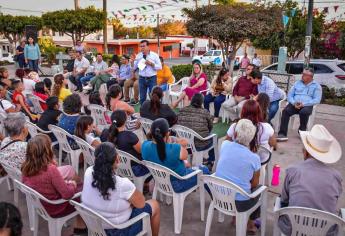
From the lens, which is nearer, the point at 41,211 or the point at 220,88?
the point at 41,211

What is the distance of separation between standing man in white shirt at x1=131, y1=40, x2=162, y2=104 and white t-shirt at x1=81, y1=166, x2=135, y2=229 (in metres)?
5.62

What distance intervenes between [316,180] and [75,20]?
20123 mm

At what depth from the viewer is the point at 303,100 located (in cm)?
642

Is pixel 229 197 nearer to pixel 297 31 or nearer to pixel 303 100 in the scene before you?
pixel 303 100

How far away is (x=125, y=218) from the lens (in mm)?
2887

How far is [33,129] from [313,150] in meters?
3.76

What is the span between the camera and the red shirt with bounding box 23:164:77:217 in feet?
10.2

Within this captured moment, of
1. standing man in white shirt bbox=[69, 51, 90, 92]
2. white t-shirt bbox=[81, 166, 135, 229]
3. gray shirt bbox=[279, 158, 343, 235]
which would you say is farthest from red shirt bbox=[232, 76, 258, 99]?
standing man in white shirt bbox=[69, 51, 90, 92]

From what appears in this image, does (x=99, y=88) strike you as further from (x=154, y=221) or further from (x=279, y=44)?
(x=279, y=44)

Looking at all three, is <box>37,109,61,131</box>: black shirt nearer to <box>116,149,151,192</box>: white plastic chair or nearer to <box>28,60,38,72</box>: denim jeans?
<box>116,149,151,192</box>: white plastic chair

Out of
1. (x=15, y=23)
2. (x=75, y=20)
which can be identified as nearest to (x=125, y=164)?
(x=75, y=20)

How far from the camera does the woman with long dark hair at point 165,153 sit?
11.6 feet

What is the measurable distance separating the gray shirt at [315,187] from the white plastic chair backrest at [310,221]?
0.12 m

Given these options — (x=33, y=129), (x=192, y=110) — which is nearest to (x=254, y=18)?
(x=192, y=110)
